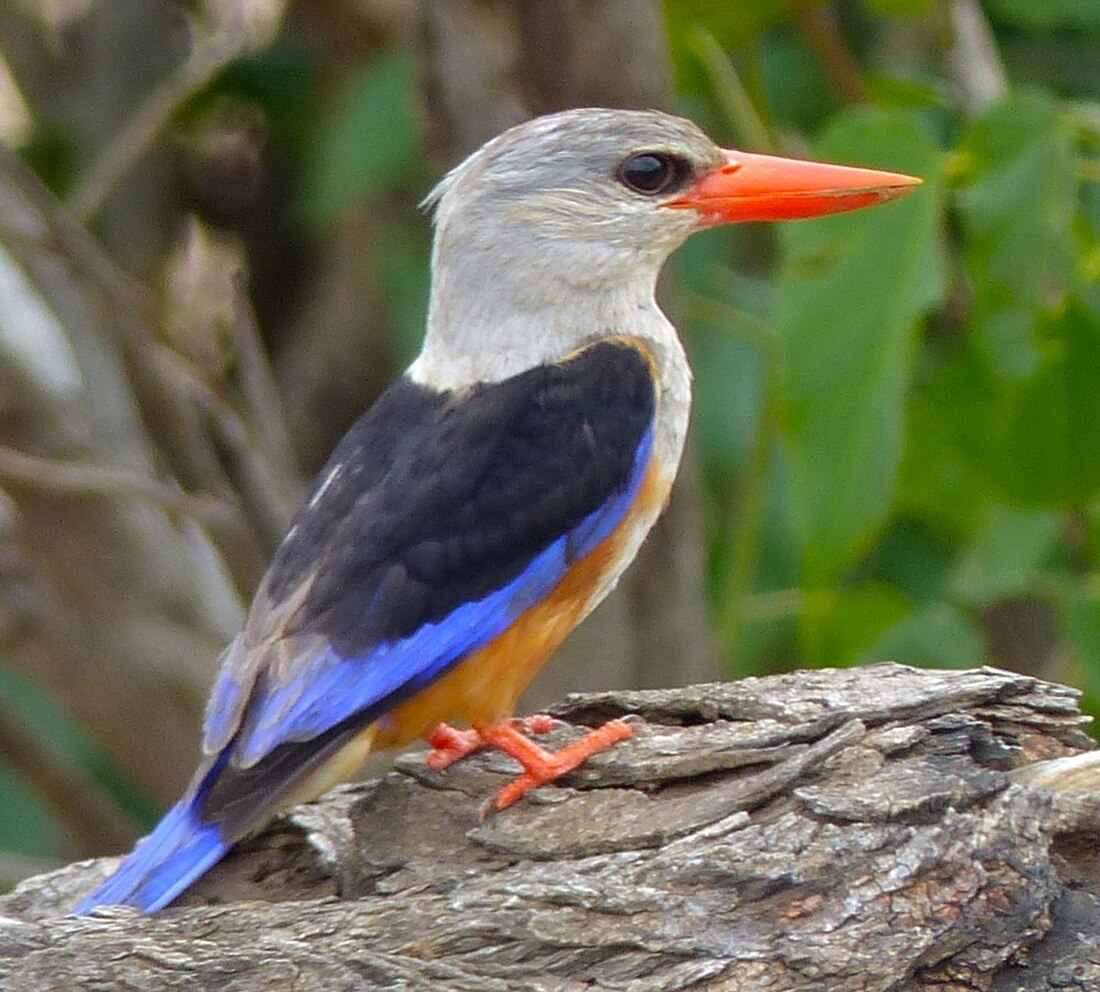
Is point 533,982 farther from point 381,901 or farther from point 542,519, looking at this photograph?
point 542,519

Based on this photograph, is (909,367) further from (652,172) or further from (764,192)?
(652,172)

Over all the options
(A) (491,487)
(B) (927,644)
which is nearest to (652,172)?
(A) (491,487)

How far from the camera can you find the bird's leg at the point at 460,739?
11.0 feet

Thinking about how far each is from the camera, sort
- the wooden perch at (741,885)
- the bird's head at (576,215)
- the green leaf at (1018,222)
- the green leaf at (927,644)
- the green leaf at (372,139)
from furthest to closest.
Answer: the green leaf at (372,139) → the green leaf at (927,644) → the bird's head at (576,215) → the green leaf at (1018,222) → the wooden perch at (741,885)

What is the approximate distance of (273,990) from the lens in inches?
103

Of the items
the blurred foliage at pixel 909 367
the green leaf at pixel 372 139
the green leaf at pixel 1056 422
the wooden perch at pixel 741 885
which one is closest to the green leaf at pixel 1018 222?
the blurred foliage at pixel 909 367

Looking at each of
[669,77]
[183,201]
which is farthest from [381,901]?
[183,201]

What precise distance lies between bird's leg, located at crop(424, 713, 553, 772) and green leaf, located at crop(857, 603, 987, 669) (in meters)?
0.83

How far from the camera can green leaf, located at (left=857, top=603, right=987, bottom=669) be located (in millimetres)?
3957

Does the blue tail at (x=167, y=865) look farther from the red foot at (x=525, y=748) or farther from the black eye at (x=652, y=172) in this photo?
the black eye at (x=652, y=172)

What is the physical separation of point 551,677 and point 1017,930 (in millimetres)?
2097

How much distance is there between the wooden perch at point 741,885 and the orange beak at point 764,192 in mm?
1066

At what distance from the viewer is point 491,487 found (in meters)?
3.33

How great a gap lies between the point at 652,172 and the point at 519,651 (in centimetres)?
99
